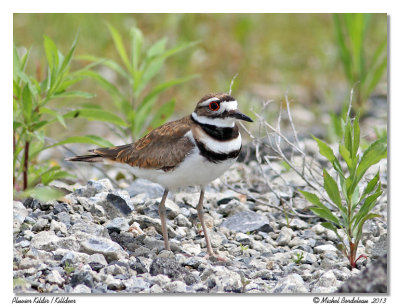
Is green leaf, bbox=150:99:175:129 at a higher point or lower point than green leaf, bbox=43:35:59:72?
lower

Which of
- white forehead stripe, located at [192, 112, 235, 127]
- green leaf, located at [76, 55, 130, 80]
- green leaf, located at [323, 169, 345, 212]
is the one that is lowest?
green leaf, located at [323, 169, 345, 212]

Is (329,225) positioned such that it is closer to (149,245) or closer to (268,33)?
(149,245)

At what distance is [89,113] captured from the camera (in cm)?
632

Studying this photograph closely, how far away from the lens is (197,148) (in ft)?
17.2

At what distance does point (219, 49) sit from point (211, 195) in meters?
5.03

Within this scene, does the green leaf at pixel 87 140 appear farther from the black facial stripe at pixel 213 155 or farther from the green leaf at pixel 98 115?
the black facial stripe at pixel 213 155

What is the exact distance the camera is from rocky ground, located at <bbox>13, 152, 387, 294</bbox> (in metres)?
4.82

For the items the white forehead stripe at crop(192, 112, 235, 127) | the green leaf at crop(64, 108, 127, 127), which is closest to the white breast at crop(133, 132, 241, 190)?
the white forehead stripe at crop(192, 112, 235, 127)

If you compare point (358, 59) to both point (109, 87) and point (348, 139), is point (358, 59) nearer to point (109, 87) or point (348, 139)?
point (109, 87)

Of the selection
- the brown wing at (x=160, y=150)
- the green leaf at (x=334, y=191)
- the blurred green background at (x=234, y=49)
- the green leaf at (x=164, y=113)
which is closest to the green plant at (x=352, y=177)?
the green leaf at (x=334, y=191)

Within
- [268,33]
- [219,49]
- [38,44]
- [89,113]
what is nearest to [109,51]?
[38,44]

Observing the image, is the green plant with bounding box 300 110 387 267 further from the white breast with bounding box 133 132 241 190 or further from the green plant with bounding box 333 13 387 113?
the green plant with bounding box 333 13 387 113

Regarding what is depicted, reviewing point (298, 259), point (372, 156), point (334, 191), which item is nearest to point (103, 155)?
point (298, 259)

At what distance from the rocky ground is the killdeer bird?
1.12 ft
